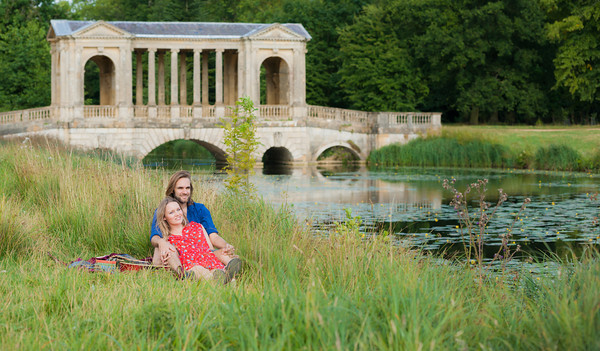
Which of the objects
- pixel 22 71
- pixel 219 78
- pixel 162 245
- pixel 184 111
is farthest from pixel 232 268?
pixel 22 71

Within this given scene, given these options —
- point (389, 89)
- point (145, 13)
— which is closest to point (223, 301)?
point (389, 89)

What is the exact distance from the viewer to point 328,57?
189 ft

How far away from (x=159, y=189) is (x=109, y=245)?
2.37 meters

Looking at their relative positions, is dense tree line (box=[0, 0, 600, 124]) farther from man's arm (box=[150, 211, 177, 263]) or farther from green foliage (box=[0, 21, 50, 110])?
man's arm (box=[150, 211, 177, 263])

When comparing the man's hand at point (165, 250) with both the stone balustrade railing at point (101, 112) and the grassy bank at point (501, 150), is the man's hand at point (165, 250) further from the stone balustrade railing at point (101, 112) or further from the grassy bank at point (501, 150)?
the stone balustrade railing at point (101, 112)

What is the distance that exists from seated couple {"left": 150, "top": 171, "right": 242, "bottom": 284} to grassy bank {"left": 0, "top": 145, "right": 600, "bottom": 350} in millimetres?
304

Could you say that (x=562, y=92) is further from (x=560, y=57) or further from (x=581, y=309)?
(x=581, y=309)

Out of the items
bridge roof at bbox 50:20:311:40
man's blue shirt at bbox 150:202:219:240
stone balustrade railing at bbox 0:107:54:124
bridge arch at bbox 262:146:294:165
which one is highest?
bridge roof at bbox 50:20:311:40

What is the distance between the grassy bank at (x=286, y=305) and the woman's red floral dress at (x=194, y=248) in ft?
1.39

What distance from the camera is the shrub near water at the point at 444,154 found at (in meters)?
37.9

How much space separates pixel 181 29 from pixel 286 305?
41.7 metres

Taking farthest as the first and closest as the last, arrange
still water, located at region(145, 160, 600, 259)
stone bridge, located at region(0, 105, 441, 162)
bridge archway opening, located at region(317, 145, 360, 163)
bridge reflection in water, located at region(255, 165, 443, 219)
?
bridge archway opening, located at region(317, 145, 360, 163) < stone bridge, located at region(0, 105, 441, 162) < bridge reflection in water, located at region(255, 165, 443, 219) < still water, located at region(145, 160, 600, 259)

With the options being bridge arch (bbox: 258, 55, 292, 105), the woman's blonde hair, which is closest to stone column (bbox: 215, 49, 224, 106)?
bridge arch (bbox: 258, 55, 292, 105)

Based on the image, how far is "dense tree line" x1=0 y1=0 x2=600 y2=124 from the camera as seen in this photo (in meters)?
47.6
